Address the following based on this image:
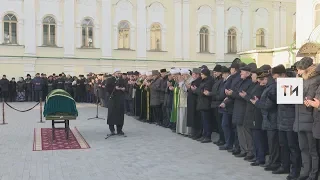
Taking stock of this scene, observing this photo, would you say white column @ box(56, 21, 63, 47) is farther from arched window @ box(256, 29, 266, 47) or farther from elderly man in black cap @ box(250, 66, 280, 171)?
elderly man in black cap @ box(250, 66, 280, 171)

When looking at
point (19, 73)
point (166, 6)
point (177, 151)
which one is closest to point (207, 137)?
point (177, 151)

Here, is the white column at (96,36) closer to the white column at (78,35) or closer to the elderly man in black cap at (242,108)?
the white column at (78,35)

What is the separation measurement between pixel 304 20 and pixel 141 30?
14701 mm

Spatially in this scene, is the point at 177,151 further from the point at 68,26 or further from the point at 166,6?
the point at 166,6

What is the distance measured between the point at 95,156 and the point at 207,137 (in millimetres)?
3311

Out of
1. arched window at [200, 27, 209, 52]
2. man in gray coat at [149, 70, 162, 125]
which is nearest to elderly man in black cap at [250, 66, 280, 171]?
man in gray coat at [149, 70, 162, 125]

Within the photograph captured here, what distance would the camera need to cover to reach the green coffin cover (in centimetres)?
1163

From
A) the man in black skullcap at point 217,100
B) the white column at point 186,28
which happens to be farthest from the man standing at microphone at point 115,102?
the white column at point 186,28

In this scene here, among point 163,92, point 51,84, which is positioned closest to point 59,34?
point 51,84

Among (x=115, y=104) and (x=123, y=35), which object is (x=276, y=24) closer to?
(x=123, y=35)

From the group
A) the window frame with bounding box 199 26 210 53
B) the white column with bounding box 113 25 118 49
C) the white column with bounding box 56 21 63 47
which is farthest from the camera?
the window frame with bounding box 199 26 210 53

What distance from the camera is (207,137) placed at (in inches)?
460

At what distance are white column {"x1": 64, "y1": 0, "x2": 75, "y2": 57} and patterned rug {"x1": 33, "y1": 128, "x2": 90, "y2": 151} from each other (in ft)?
61.3

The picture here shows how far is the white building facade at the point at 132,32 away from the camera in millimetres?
30766
